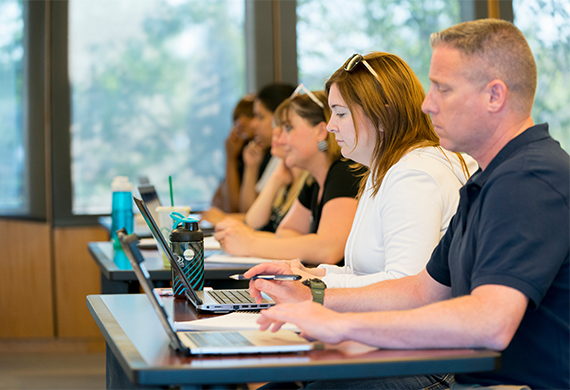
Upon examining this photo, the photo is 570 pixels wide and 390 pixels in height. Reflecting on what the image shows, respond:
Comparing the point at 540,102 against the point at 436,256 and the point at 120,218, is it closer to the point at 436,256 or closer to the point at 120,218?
the point at 120,218

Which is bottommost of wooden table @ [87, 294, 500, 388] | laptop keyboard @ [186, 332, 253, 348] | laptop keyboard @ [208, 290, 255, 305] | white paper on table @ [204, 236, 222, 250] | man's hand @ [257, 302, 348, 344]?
wooden table @ [87, 294, 500, 388]

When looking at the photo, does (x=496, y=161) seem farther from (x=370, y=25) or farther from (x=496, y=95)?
(x=370, y=25)

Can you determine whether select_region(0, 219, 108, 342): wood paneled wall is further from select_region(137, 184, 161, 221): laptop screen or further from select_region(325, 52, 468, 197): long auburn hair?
select_region(325, 52, 468, 197): long auburn hair

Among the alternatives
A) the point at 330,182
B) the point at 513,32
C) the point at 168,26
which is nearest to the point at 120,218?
the point at 330,182

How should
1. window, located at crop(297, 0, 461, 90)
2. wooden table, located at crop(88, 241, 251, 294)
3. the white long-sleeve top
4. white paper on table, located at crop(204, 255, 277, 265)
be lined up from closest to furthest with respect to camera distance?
the white long-sleeve top → wooden table, located at crop(88, 241, 251, 294) → white paper on table, located at crop(204, 255, 277, 265) → window, located at crop(297, 0, 461, 90)

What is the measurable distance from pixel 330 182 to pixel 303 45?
8.10 feet

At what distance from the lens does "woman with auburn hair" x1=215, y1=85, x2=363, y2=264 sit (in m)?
2.06

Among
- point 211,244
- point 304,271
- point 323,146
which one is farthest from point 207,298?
point 323,146

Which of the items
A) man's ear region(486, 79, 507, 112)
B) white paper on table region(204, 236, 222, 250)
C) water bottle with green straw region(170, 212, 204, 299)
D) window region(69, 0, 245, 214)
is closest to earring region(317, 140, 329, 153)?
white paper on table region(204, 236, 222, 250)

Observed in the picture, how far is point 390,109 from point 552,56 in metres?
2.60

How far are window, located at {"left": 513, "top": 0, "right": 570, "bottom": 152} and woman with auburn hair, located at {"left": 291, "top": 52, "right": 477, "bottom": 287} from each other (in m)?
2.44

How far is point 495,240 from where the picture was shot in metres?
0.99

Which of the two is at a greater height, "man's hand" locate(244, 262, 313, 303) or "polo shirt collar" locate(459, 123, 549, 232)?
"polo shirt collar" locate(459, 123, 549, 232)

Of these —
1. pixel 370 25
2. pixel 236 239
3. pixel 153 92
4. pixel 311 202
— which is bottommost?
pixel 236 239
